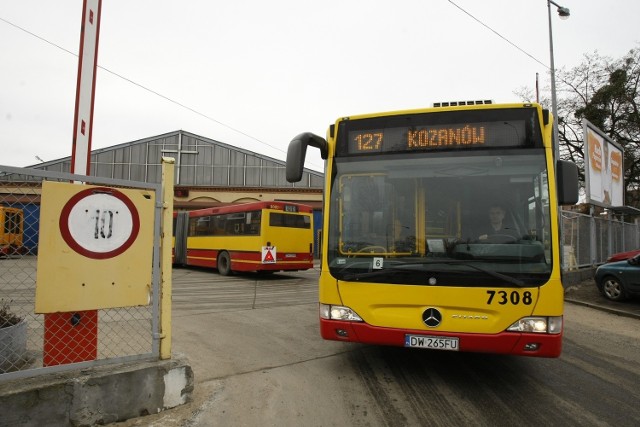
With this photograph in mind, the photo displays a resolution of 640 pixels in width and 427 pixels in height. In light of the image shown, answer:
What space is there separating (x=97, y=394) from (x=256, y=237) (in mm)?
12334

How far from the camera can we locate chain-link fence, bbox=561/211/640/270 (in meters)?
14.2

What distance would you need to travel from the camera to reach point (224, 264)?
17.5 m

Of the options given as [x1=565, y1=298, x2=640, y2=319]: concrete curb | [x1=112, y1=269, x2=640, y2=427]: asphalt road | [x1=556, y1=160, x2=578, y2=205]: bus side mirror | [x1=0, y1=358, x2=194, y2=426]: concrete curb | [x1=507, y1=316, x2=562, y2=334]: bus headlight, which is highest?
[x1=556, y1=160, x2=578, y2=205]: bus side mirror

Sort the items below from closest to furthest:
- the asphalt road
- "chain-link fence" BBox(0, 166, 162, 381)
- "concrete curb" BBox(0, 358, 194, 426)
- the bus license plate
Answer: "concrete curb" BBox(0, 358, 194, 426) < "chain-link fence" BBox(0, 166, 162, 381) < the asphalt road < the bus license plate

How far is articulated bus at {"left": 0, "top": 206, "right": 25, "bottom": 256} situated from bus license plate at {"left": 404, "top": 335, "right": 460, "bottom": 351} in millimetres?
3394

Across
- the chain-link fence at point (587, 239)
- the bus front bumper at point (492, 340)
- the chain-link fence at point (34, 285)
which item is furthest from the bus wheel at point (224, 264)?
the bus front bumper at point (492, 340)

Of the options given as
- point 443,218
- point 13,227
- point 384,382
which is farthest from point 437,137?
point 13,227

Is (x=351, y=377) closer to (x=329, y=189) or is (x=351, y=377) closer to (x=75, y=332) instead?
(x=329, y=189)

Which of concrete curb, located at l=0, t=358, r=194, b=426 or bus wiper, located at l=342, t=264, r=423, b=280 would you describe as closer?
concrete curb, located at l=0, t=358, r=194, b=426

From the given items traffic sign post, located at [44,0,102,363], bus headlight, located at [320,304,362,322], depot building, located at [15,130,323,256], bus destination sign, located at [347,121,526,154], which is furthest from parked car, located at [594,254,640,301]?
depot building, located at [15,130,323,256]

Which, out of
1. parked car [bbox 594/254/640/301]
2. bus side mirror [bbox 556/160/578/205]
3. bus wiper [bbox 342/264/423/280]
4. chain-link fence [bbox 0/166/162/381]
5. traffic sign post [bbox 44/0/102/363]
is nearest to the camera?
chain-link fence [bbox 0/166/162/381]

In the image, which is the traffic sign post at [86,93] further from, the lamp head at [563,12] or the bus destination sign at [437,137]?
the lamp head at [563,12]

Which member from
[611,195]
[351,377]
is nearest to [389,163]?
[351,377]

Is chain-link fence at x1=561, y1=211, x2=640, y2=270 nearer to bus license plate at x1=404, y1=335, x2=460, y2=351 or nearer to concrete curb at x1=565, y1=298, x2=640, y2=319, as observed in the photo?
concrete curb at x1=565, y1=298, x2=640, y2=319
